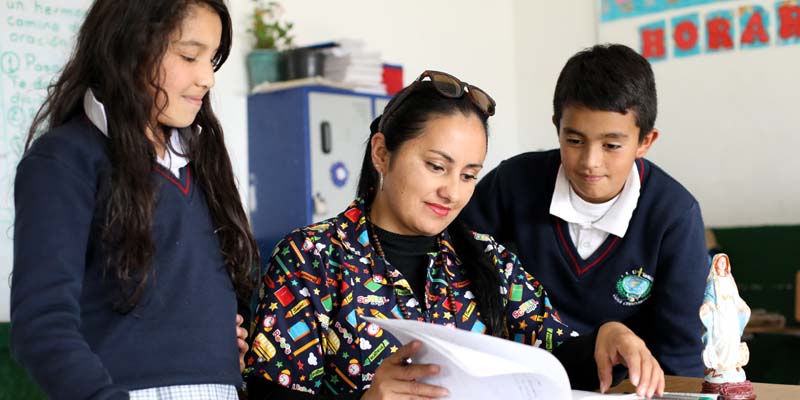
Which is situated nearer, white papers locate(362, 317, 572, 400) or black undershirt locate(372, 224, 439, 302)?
white papers locate(362, 317, 572, 400)

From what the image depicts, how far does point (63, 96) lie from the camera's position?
1.33 m

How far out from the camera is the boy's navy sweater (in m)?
1.06

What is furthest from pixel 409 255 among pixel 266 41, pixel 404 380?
pixel 266 41

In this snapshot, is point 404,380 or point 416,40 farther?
point 416,40

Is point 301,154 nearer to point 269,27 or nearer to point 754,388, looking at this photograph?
point 269,27

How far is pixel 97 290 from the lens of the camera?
126 cm

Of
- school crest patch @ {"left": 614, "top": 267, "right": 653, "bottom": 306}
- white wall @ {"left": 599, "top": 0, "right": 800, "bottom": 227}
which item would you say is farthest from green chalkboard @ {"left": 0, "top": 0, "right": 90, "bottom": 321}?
white wall @ {"left": 599, "top": 0, "right": 800, "bottom": 227}

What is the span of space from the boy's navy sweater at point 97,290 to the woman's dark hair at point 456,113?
16.0 inches

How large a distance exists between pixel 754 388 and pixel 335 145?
322 cm

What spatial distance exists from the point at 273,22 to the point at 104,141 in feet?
11.2

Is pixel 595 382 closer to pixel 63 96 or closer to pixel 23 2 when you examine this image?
pixel 63 96

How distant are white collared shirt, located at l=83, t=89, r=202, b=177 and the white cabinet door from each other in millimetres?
2910

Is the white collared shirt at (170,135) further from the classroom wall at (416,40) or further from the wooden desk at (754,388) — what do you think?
the classroom wall at (416,40)

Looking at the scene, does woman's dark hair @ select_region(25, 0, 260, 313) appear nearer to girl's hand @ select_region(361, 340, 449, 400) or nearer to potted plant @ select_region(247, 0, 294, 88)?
girl's hand @ select_region(361, 340, 449, 400)
